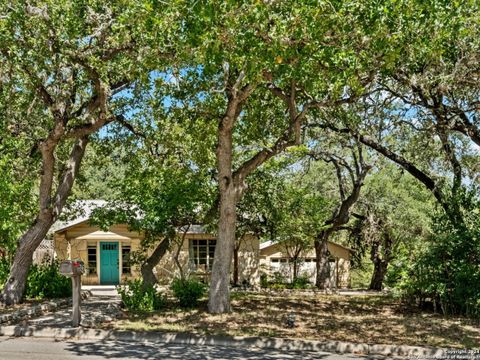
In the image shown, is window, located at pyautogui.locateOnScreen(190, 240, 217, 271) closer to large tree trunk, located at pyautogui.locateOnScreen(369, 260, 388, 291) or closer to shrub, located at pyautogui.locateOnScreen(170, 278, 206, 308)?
large tree trunk, located at pyautogui.locateOnScreen(369, 260, 388, 291)

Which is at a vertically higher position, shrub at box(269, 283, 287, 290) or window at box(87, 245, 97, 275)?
window at box(87, 245, 97, 275)

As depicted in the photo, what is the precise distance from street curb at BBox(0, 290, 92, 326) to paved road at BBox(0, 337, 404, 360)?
1.83 m

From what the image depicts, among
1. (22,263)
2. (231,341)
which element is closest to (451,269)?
(231,341)

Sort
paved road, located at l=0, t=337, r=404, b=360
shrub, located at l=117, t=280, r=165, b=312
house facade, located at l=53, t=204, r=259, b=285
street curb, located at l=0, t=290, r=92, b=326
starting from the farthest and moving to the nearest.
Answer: house facade, located at l=53, t=204, r=259, b=285
shrub, located at l=117, t=280, r=165, b=312
street curb, located at l=0, t=290, r=92, b=326
paved road, located at l=0, t=337, r=404, b=360

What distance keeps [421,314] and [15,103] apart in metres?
12.2

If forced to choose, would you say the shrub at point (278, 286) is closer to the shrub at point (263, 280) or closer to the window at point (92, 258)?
the shrub at point (263, 280)

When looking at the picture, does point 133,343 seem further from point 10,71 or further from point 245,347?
point 10,71

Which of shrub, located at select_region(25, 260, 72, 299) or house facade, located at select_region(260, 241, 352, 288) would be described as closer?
shrub, located at select_region(25, 260, 72, 299)

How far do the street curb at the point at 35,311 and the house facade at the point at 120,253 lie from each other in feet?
30.1

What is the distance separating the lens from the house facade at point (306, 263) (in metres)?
27.0

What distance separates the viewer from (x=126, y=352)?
7.95 m

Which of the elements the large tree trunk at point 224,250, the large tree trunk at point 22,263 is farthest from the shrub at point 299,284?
the large tree trunk at point 22,263

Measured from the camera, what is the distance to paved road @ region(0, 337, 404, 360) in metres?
Answer: 7.68

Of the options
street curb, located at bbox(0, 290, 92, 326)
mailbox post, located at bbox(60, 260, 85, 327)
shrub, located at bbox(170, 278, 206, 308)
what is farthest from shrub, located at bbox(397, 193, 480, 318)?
street curb, located at bbox(0, 290, 92, 326)
